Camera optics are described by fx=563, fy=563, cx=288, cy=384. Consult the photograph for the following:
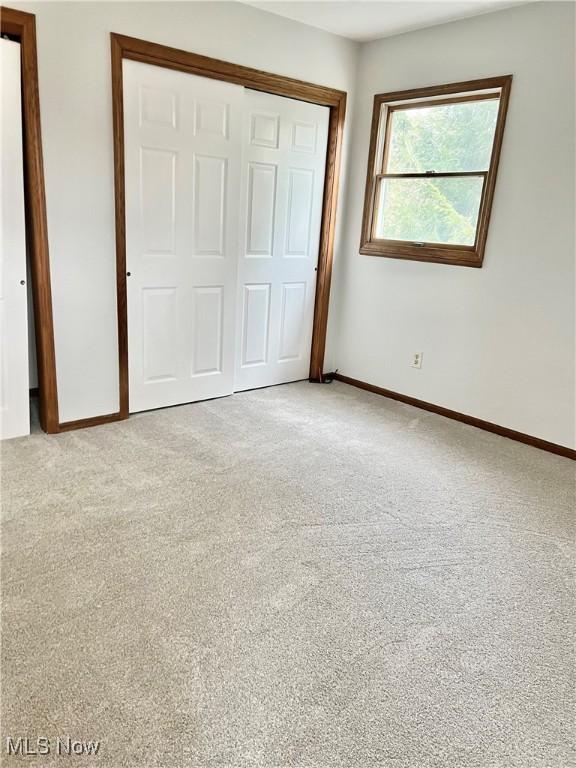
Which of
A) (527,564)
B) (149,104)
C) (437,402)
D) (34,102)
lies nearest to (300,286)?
(437,402)

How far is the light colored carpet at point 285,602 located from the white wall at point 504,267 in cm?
55

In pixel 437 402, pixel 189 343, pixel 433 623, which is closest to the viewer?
pixel 433 623

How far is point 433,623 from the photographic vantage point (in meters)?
1.92

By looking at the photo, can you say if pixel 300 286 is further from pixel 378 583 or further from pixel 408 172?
pixel 378 583

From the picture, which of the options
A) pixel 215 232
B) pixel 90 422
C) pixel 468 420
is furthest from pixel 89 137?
pixel 468 420

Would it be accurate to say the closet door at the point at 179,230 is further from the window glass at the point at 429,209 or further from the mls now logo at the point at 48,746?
the mls now logo at the point at 48,746

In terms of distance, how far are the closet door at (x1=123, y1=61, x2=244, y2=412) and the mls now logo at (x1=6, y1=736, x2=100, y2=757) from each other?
2330 mm

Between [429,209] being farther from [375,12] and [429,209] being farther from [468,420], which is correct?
[468,420]

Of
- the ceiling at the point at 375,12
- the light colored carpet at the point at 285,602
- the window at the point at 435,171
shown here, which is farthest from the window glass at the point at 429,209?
the light colored carpet at the point at 285,602

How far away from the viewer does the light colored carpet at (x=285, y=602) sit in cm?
149

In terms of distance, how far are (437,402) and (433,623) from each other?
228 cm

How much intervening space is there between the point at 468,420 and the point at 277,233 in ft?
6.20

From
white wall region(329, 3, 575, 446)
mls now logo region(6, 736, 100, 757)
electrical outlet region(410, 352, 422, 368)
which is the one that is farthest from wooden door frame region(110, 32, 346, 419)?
mls now logo region(6, 736, 100, 757)

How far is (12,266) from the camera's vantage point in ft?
9.60
